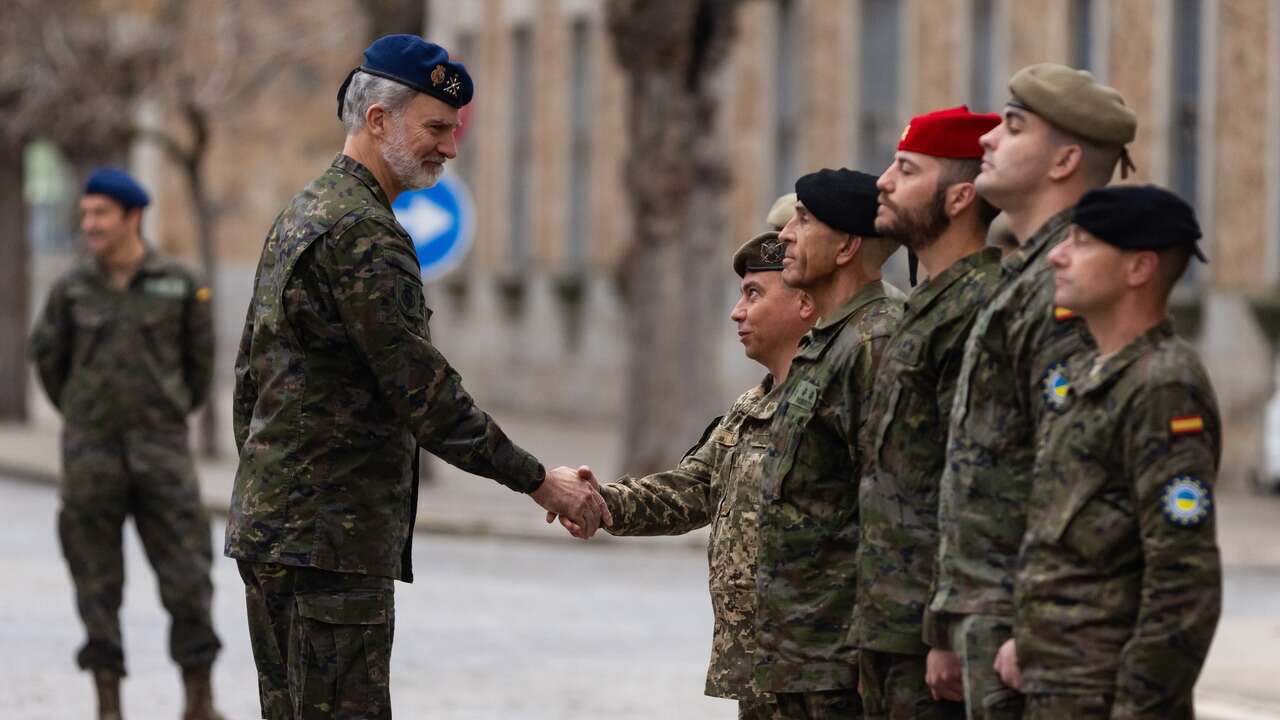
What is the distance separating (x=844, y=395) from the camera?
18.7ft

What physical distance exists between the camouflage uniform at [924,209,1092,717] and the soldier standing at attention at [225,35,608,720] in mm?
1412

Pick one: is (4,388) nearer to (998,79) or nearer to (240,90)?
(240,90)

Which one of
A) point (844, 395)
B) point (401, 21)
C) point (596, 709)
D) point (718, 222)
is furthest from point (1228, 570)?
point (844, 395)

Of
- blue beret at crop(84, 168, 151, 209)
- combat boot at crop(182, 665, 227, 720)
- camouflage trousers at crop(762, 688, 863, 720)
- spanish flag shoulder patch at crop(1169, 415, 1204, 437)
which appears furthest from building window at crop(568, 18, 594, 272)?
spanish flag shoulder patch at crop(1169, 415, 1204, 437)

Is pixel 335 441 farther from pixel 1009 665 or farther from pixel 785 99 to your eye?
pixel 785 99

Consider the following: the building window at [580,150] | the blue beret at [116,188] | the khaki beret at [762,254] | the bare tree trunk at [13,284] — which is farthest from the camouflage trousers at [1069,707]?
the building window at [580,150]

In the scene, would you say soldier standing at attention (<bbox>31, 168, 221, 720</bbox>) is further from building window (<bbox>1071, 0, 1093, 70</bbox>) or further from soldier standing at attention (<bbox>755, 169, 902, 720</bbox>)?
building window (<bbox>1071, 0, 1093, 70</bbox>)

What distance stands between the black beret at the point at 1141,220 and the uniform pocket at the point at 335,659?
209 cm

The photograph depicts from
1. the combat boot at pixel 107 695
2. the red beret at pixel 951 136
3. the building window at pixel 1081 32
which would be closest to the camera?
the red beret at pixel 951 136

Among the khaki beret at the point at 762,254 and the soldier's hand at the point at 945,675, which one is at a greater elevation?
the khaki beret at the point at 762,254

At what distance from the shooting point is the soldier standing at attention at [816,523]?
570cm

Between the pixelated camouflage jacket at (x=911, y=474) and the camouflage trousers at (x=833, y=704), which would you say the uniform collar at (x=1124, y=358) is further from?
the camouflage trousers at (x=833, y=704)

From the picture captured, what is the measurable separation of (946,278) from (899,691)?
871mm

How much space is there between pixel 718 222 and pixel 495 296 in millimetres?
16050
